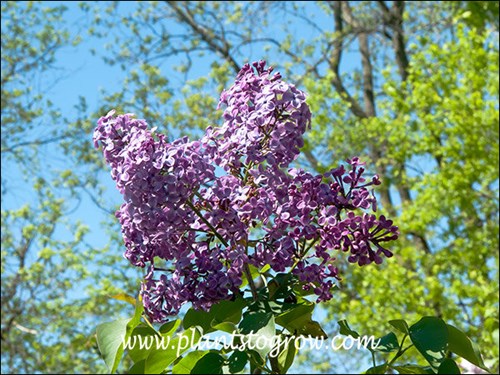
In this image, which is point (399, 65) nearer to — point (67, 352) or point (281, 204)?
point (67, 352)

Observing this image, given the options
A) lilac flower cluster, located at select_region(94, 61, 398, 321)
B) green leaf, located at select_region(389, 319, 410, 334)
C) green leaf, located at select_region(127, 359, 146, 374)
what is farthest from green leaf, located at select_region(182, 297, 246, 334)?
green leaf, located at select_region(389, 319, 410, 334)

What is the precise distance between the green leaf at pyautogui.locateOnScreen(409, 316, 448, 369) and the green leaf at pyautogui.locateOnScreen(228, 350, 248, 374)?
0.25 m

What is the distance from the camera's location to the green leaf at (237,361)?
111 centimetres

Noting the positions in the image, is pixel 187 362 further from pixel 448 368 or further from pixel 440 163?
pixel 440 163

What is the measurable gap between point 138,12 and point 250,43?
6.57ft

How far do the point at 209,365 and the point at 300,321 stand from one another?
18 cm

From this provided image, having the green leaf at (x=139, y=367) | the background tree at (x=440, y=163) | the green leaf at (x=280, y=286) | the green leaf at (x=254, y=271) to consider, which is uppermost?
the background tree at (x=440, y=163)

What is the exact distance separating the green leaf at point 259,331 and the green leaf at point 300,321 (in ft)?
0.14

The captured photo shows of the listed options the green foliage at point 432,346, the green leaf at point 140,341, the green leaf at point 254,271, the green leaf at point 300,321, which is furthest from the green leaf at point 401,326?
the green leaf at point 140,341

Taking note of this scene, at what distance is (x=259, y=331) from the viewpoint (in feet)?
3.69

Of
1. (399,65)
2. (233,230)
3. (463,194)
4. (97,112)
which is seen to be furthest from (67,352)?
(233,230)

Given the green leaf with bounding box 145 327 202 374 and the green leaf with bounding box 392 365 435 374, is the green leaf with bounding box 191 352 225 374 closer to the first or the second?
the green leaf with bounding box 145 327 202 374

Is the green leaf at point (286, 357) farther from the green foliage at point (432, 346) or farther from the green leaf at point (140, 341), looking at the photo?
the green leaf at point (140, 341)

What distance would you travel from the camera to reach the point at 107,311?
34.3 ft
